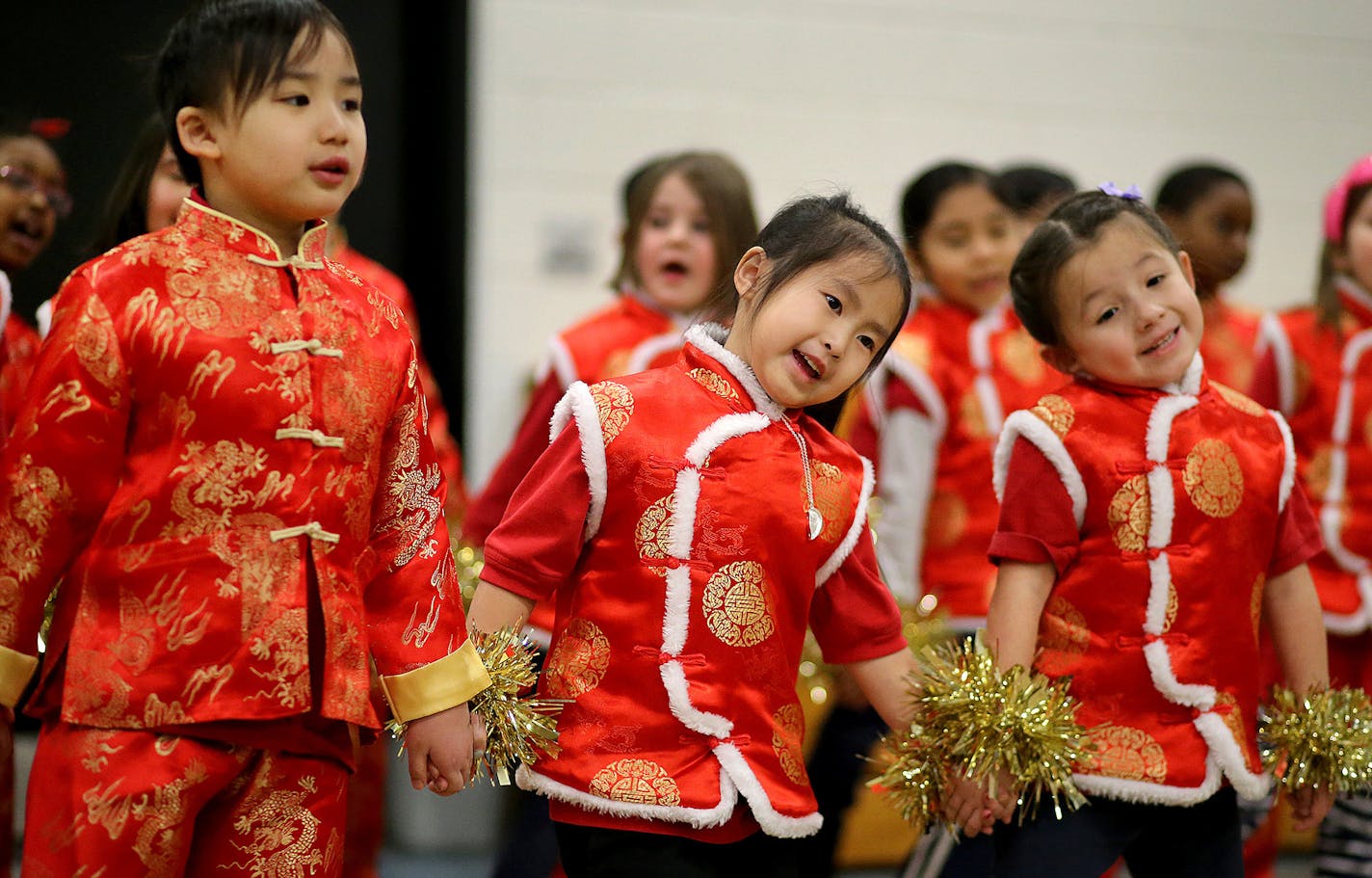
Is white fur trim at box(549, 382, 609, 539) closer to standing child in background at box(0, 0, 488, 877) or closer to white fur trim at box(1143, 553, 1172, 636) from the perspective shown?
standing child in background at box(0, 0, 488, 877)

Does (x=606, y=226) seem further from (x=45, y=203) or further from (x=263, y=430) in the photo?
(x=263, y=430)

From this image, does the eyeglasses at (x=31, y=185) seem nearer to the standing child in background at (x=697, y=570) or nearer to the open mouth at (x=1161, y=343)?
the standing child in background at (x=697, y=570)

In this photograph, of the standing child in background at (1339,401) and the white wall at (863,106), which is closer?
the standing child in background at (1339,401)

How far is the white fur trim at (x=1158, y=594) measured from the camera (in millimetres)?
2363

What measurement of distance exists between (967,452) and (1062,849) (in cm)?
134

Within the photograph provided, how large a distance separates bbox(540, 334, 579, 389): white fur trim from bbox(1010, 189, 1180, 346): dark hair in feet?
3.57

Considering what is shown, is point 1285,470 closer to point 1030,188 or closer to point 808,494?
point 808,494

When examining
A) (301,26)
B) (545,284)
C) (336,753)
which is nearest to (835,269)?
(301,26)

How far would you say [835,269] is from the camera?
217cm

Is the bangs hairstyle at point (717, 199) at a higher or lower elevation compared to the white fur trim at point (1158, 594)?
higher

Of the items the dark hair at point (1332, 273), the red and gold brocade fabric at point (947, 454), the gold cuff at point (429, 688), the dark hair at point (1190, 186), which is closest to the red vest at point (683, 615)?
the gold cuff at point (429, 688)

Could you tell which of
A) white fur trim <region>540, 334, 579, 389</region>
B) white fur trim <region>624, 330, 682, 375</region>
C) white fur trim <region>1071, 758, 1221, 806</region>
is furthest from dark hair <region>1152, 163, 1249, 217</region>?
white fur trim <region>1071, 758, 1221, 806</region>

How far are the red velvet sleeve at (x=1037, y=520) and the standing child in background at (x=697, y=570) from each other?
297 millimetres

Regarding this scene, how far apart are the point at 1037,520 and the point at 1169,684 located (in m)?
0.30
